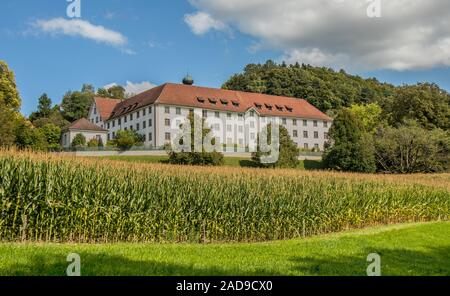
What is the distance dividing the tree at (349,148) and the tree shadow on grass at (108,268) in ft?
165

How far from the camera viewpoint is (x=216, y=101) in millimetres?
80812

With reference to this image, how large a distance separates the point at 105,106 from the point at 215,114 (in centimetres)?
2310

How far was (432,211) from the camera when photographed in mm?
22969

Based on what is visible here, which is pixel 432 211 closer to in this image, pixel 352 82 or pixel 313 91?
pixel 313 91

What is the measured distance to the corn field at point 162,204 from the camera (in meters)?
12.7

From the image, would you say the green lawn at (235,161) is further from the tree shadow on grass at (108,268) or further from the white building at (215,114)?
the tree shadow on grass at (108,268)

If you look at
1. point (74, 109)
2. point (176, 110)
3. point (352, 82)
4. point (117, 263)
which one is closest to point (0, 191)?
point (117, 263)

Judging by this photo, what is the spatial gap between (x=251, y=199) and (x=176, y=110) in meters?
59.8

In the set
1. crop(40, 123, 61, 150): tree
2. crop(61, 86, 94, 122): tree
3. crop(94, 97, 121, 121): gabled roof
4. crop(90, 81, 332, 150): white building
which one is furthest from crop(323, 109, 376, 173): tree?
crop(61, 86, 94, 122): tree

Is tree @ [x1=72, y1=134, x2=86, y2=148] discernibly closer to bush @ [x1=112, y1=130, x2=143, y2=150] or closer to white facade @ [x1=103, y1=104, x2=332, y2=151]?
bush @ [x1=112, y1=130, x2=143, y2=150]

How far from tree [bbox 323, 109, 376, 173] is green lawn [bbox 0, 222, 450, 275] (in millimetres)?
44737

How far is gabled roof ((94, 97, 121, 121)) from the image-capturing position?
8573 cm

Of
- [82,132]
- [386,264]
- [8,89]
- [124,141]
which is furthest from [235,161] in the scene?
[386,264]

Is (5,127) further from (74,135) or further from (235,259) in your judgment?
(235,259)
